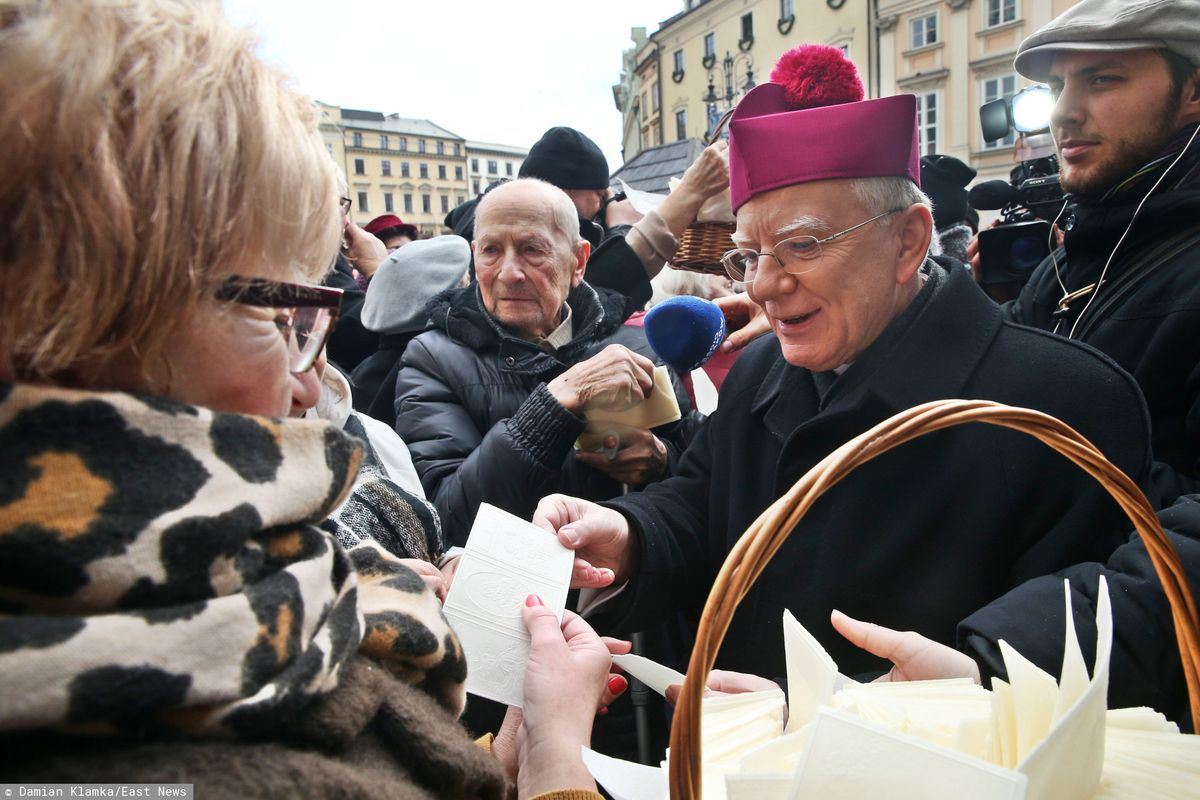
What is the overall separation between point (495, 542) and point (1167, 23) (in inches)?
85.7

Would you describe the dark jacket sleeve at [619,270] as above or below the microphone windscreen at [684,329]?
above

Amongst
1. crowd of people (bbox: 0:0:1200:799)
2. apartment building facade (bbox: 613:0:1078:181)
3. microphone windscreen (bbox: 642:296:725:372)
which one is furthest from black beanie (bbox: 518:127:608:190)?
apartment building facade (bbox: 613:0:1078:181)

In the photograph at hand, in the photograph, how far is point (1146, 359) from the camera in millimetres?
1818

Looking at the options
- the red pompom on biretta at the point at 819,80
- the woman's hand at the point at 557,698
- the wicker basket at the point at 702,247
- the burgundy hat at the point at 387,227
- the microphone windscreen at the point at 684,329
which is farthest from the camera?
the burgundy hat at the point at 387,227

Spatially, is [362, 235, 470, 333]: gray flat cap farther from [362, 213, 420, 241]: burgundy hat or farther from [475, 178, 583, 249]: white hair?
[362, 213, 420, 241]: burgundy hat

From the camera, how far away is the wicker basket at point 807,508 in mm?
786

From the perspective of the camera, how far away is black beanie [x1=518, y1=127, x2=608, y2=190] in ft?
11.8

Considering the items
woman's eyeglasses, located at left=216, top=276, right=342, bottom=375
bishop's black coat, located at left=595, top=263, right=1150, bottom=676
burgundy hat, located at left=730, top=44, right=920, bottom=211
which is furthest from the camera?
burgundy hat, located at left=730, top=44, right=920, bottom=211

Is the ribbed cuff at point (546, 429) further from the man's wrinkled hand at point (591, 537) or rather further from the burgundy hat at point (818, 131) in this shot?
the burgundy hat at point (818, 131)

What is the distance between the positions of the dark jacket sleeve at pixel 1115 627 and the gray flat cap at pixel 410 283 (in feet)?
8.02

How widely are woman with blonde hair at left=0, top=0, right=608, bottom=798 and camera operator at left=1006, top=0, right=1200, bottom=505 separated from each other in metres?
1.80

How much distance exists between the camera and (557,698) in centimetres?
126

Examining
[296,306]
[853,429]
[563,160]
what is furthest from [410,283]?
[296,306]

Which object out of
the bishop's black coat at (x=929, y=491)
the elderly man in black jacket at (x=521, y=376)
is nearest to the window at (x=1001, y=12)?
the elderly man in black jacket at (x=521, y=376)
